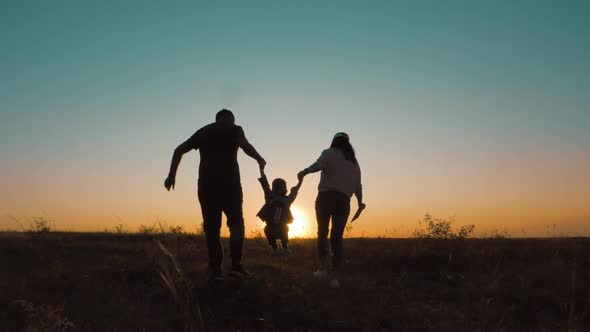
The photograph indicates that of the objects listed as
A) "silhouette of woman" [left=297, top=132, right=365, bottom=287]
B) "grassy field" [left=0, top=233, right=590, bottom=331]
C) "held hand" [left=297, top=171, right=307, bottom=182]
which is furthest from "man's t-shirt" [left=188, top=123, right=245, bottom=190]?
"grassy field" [left=0, top=233, right=590, bottom=331]

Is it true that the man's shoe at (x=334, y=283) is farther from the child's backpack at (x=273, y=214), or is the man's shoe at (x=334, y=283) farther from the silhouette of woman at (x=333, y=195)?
the child's backpack at (x=273, y=214)

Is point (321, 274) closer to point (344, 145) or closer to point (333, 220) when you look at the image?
point (333, 220)

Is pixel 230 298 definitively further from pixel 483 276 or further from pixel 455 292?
pixel 483 276

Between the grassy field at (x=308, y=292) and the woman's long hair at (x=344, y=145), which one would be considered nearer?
the grassy field at (x=308, y=292)

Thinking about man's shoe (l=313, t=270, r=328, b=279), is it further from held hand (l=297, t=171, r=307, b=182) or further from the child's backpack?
the child's backpack

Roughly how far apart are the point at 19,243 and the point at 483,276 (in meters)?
9.88

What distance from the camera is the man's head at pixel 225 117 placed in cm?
832

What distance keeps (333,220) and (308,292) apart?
1.52 meters

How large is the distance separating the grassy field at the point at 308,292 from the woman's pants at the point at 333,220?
1.57ft

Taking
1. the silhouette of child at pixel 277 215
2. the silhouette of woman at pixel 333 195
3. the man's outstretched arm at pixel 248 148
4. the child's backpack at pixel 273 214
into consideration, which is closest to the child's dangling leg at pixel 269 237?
the silhouette of child at pixel 277 215

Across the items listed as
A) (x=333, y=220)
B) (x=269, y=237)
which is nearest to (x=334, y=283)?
(x=333, y=220)

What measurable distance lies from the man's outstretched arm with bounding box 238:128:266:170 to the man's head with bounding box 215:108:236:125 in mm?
226

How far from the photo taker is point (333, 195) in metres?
8.95

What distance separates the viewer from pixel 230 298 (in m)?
7.33
